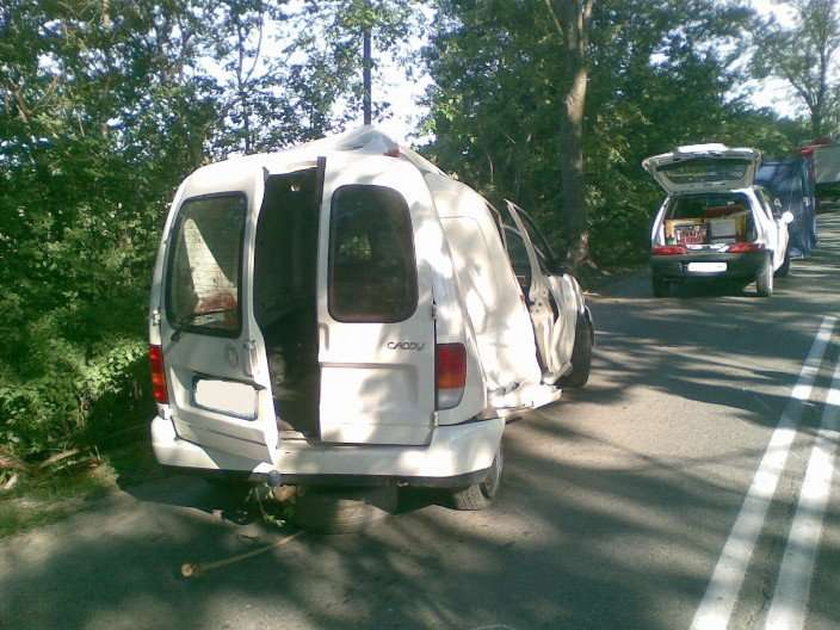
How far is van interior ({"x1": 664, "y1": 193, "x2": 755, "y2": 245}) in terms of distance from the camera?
44.2ft

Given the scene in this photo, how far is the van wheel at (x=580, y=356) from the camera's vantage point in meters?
7.71

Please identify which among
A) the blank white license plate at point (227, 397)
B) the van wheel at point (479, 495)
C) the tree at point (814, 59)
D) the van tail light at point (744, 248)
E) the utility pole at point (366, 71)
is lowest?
the van wheel at point (479, 495)

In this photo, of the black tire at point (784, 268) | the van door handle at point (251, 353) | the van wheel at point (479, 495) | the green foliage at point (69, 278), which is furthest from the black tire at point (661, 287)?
the van door handle at point (251, 353)

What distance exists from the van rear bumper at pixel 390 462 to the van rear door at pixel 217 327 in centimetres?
12

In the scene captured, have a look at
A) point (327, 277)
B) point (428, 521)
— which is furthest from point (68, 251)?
point (428, 521)

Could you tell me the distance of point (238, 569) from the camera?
4.34 meters

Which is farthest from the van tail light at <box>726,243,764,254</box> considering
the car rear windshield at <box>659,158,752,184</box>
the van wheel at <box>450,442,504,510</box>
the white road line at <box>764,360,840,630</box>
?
the van wheel at <box>450,442,504,510</box>

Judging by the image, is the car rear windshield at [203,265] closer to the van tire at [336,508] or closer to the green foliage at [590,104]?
the van tire at [336,508]

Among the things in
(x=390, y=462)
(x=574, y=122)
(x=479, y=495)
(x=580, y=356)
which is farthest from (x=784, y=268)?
(x=390, y=462)

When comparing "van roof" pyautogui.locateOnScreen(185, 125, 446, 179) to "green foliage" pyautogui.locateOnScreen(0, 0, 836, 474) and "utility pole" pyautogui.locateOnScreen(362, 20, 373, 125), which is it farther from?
"utility pole" pyautogui.locateOnScreen(362, 20, 373, 125)

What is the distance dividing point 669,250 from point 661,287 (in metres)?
0.77

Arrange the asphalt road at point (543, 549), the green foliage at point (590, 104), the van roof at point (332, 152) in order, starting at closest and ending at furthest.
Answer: the asphalt road at point (543, 549) < the van roof at point (332, 152) < the green foliage at point (590, 104)

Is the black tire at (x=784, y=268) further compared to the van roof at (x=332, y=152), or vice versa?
the black tire at (x=784, y=268)

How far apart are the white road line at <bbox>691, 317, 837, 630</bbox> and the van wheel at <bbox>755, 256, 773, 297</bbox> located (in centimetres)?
582
